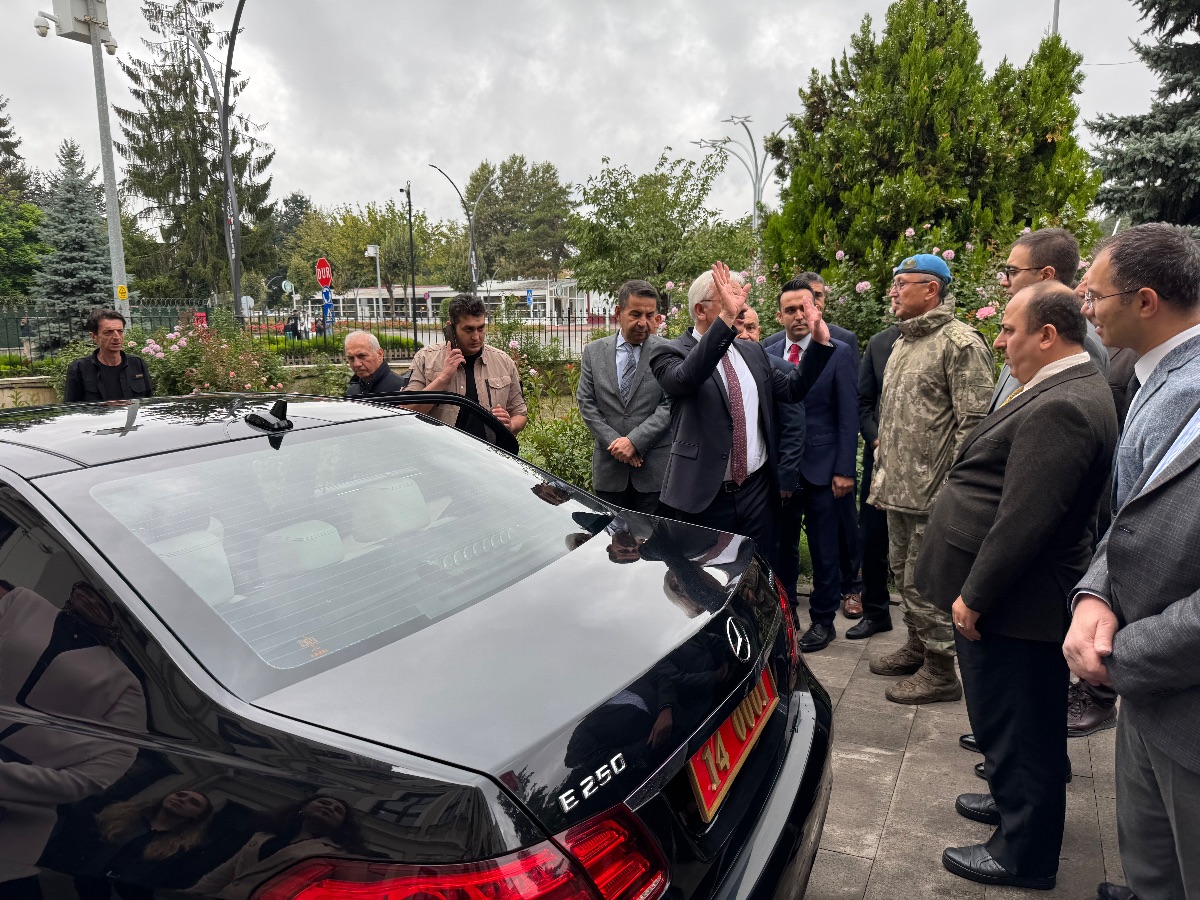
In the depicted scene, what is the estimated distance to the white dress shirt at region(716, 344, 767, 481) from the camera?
12.9ft

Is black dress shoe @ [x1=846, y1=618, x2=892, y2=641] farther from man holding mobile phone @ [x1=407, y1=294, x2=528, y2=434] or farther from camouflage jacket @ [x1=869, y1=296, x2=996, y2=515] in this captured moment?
man holding mobile phone @ [x1=407, y1=294, x2=528, y2=434]

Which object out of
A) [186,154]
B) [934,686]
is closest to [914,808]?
[934,686]

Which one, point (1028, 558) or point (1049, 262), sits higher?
point (1049, 262)

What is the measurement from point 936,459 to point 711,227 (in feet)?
58.7

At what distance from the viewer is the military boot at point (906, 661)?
13.0ft

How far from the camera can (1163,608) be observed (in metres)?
1.61

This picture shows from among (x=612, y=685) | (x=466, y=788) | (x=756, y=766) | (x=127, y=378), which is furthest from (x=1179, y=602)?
(x=127, y=378)

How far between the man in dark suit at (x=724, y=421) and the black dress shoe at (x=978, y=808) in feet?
5.05

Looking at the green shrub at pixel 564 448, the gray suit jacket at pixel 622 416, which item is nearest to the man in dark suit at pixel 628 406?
the gray suit jacket at pixel 622 416

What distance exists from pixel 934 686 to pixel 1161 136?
14.5m

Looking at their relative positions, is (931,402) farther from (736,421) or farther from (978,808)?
(978,808)

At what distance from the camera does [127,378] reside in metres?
5.82

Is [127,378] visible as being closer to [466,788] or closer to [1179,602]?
[466,788]

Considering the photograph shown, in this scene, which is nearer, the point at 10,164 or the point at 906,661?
the point at 906,661
